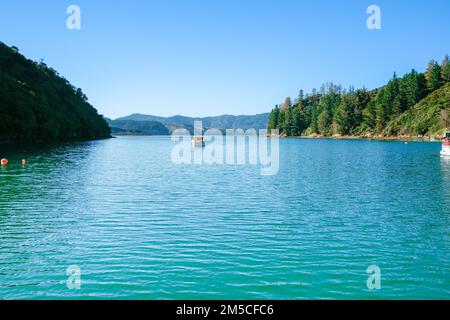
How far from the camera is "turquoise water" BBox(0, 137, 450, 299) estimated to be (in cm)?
1806

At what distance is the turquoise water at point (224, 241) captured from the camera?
1806 cm

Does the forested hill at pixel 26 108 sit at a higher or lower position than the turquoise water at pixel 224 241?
higher

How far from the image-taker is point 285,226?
28.8 meters

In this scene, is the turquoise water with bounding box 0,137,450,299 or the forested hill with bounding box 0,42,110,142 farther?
the forested hill with bounding box 0,42,110,142

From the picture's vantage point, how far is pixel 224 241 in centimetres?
2470

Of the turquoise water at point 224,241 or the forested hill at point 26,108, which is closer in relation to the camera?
the turquoise water at point 224,241

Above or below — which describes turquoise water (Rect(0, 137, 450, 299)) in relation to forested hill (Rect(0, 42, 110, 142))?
below

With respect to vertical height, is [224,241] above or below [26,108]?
below

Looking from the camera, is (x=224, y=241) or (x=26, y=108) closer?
(x=224, y=241)
